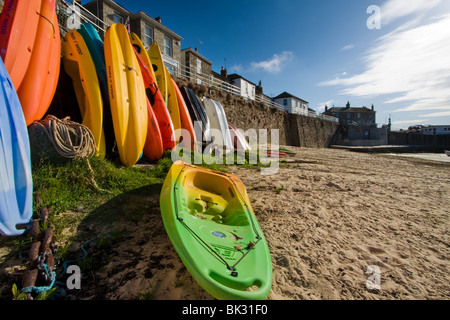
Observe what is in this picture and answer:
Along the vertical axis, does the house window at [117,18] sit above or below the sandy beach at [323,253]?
above

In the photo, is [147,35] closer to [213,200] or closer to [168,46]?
[168,46]

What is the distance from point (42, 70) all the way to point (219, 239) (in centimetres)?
350

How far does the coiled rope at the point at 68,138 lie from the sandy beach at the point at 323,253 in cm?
119

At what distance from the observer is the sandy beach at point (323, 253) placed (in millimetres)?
1627

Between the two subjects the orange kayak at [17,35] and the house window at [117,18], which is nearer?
the orange kayak at [17,35]

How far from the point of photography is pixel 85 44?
3982 millimetres

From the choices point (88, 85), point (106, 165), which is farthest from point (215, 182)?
point (88, 85)

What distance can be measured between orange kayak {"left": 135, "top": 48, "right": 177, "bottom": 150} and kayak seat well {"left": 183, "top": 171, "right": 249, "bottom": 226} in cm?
192

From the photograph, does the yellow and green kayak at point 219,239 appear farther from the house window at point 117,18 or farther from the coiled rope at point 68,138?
the house window at point 117,18

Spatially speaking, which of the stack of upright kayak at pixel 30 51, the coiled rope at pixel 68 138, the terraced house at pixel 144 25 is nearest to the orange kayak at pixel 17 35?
the stack of upright kayak at pixel 30 51

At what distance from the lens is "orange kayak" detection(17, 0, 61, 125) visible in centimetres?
280
